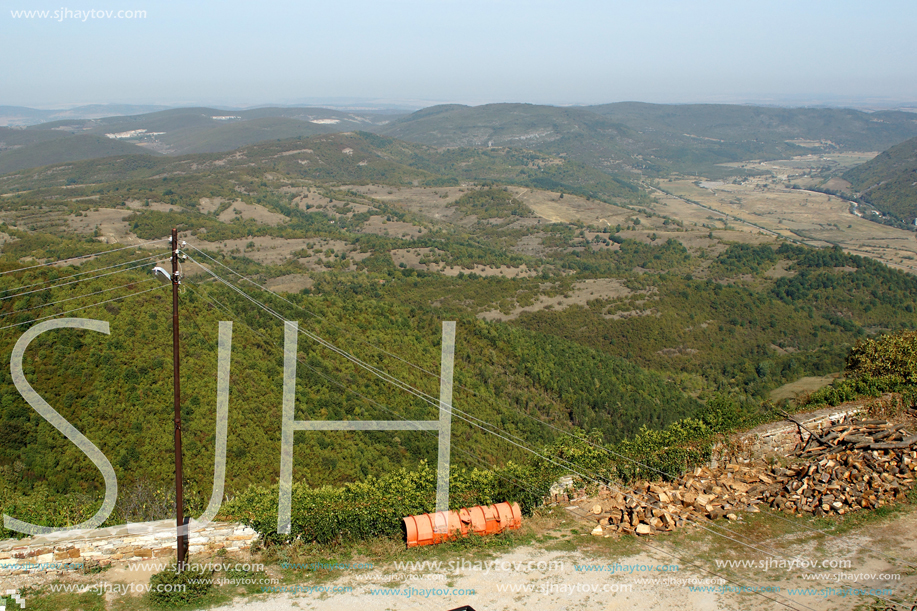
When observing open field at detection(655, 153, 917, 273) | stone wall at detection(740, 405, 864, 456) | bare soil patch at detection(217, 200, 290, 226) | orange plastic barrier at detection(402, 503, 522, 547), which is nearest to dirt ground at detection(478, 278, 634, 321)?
stone wall at detection(740, 405, 864, 456)

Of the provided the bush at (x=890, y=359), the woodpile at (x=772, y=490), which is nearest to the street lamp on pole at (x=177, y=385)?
the woodpile at (x=772, y=490)

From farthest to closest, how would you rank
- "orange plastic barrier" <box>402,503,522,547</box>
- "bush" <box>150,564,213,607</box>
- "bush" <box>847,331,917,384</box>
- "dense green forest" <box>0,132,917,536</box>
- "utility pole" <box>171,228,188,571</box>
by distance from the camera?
"bush" <box>847,331,917,384</box> → "dense green forest" <box>0,132,917,536</box> → "orange plastic barrier" <box>402,503,522,547</box> → "bush" <box>150,564,213,607</box> → "utility pole" <box>171,228,188,571</box>

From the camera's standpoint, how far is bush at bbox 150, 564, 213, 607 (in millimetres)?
11961

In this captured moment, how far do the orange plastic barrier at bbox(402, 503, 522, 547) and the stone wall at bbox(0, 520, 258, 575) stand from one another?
3.78 meters

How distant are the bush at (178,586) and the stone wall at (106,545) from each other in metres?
0.73

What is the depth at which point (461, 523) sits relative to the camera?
1456cm

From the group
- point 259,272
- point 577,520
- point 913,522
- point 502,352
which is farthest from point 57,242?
point 913,522

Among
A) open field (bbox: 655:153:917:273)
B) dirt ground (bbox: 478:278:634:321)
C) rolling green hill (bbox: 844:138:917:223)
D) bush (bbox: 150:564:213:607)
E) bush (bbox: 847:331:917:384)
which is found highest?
rolling green hill (bbox: 844:138:917:223)

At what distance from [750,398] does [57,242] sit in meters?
70.2

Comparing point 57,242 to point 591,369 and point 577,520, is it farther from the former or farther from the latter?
point 577,520

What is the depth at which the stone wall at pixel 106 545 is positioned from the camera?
1242 cm

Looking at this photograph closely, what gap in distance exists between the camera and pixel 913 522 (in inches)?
596

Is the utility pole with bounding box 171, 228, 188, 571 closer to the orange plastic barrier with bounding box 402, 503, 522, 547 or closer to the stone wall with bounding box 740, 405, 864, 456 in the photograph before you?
the orange plastic barrier with bounding box 402, 503, 522, 547

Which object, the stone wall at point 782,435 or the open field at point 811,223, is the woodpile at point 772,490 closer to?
the stone wall at point 782,435
